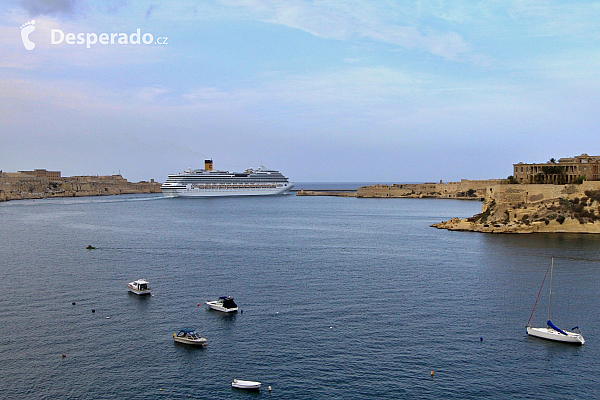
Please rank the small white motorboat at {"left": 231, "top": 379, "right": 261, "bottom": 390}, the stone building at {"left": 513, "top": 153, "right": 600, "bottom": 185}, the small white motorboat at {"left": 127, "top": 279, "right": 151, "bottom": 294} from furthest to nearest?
the stone building at {"left": 513, "top": 153, "right": 600, "bottom": 185} → the small white motorboat at {"left": 127, "top": 279, "right": 151, "bottom": 294} → the small white motorboat at {"left": 231, "top": 379, "right": 261, "bottom": 390}

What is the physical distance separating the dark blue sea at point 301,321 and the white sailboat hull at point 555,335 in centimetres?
26

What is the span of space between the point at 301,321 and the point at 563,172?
38451 mm

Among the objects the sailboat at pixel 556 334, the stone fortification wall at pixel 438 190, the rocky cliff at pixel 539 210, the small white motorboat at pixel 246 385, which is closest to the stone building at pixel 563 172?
the rocky cliff at pixel 539 210

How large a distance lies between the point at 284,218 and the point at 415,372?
45594mm

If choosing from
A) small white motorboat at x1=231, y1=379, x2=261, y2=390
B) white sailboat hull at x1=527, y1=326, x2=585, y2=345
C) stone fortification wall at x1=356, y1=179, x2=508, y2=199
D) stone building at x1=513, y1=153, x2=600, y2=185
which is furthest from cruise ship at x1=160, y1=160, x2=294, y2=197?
small white motorboat at x1=231, y1=379, x2=261, y2=390

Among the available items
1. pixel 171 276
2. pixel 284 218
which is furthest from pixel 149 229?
pixel 171 276

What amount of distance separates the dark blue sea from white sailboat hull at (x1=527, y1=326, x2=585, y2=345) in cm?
26

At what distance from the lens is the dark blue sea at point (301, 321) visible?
570 inches

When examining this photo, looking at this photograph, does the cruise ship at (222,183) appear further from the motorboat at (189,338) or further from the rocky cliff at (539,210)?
the motorboat at (189,338)

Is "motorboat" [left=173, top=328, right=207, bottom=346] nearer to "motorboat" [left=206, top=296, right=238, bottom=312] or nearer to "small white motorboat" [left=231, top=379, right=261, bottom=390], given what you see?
"motorboat" [left=206, top=296, right=238, bottom=312]

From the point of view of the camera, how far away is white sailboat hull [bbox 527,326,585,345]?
56.5ft

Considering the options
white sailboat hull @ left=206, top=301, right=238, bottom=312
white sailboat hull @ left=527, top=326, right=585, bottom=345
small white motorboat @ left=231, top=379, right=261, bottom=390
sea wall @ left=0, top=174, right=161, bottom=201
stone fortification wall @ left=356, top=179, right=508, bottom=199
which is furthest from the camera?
sea wall @ left=0, top=174, right=161, bottom=201

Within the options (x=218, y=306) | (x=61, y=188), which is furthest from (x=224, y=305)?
(x=61, y=188)

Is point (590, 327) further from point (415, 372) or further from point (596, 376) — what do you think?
point (415, 372)
